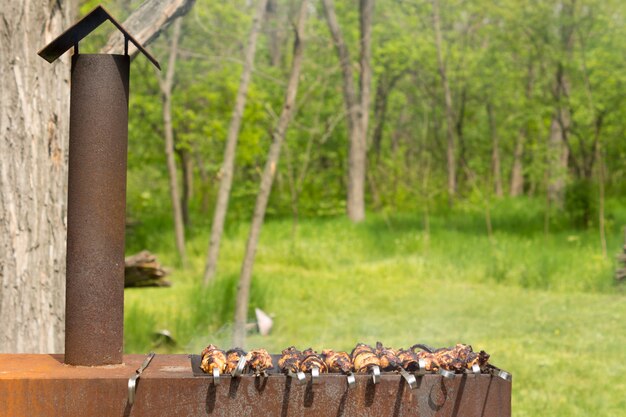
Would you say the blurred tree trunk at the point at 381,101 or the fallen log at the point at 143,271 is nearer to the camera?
the fallen log at the point at 143,271

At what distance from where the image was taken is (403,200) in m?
20.6

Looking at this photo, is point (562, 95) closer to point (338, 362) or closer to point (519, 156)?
point (519, 156)

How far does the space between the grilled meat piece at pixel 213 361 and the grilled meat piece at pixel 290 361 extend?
0.19 m

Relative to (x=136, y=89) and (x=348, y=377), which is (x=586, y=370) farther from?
(x=136, y=89)

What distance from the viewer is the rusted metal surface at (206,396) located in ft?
9.57

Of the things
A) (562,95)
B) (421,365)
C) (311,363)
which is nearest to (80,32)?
(311,363)

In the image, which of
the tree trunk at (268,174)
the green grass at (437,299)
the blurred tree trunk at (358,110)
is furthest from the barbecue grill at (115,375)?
the blurred tree trunk at (358,110)

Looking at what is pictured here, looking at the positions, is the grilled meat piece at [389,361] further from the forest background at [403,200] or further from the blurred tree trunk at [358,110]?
the blurred tree trunk at [358,110]

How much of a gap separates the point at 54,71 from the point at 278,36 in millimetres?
18953

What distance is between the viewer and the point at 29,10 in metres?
4.68

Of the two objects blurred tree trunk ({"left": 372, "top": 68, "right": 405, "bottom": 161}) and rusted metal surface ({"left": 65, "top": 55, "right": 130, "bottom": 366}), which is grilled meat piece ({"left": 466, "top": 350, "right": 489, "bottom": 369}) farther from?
blurred tree trunk ({"left": 372, "top": 68, "right": 405, "bottom": 161})

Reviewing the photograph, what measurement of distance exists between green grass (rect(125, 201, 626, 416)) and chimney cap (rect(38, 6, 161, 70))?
366 centimetres

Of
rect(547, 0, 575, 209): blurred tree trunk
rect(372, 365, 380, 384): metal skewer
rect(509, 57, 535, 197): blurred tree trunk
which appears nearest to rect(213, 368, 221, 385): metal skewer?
rect(372, 365, 380, 384): metal skewer

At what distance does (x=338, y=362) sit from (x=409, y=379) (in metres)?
0.25
